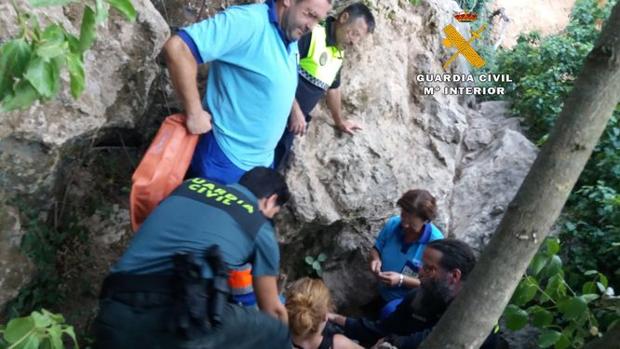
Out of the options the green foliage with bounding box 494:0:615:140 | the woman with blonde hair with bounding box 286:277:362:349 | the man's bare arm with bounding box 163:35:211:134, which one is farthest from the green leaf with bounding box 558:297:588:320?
the green foliage with bounding box 494:0:615:140

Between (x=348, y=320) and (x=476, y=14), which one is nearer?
(x=348, y=320)

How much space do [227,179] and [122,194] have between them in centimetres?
144

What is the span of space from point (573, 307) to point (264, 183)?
1.57 meters

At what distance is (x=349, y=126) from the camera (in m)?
5.23

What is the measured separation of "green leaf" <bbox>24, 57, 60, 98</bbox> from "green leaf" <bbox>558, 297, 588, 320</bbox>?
2560mm

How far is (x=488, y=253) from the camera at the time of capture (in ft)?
6.44

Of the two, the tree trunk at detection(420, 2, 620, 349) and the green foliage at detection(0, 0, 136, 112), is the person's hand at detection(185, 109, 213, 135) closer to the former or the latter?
the green foliage at detection(0, 0, 136, 112)

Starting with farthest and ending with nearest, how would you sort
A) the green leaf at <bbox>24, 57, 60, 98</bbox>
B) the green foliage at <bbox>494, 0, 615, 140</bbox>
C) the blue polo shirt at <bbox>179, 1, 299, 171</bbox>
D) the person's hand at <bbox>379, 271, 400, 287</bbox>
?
1. the green foliage at <bbox>494, 0, 615, 140</bbox>
2. the person's hand at <bbox>379, 271, 400, 287</bbox>
3. the blue polo shirt at <bbox>179, 1, 299, 171</bbox>
4. the green leaf at <bbox>24, 57, 60, 98</bbox>

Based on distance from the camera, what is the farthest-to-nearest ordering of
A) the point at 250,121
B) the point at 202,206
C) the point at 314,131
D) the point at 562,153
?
the point at 314,131, the point at 250,121, the point at 202,206, the point at 562,153

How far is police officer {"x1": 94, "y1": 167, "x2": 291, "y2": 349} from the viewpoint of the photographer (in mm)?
2369

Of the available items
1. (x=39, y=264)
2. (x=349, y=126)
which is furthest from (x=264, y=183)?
(x=349, y=126)

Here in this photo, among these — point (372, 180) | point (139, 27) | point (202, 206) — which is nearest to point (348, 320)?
point (372, 180)

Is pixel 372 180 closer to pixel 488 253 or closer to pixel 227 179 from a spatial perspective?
pixel 227 179

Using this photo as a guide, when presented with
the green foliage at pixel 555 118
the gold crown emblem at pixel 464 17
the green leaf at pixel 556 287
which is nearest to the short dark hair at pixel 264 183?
the green leaf at pixel 556 287
